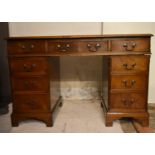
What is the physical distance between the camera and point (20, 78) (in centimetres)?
151

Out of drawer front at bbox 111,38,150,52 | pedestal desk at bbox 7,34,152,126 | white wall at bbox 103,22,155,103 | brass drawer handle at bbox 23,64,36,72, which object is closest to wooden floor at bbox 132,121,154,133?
pedestal desk at bbox 7,34,152,126

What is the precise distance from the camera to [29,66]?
58.6 inches

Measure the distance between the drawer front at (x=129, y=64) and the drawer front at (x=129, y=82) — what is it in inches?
1.9

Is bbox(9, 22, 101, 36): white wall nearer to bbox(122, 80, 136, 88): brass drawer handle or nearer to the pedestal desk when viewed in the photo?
the pedestal desk

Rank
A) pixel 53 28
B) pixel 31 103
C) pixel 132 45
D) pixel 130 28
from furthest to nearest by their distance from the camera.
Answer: pixel 53 28 → pixel 130 28 → pixel 31 103 → pixel 132 45

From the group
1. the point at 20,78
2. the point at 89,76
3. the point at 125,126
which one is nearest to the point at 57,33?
the point at 89,76

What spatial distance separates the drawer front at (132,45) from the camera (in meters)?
1.42

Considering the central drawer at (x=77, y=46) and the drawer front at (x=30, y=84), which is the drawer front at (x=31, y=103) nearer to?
the drawer front at (x=30, y=84)

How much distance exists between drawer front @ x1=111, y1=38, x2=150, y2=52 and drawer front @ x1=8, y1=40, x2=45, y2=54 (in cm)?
57

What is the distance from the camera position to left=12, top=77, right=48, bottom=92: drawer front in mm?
1513

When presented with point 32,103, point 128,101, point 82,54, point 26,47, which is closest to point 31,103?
point 32,103

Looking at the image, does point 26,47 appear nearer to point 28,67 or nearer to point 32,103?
point 28,67

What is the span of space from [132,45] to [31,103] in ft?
3.08

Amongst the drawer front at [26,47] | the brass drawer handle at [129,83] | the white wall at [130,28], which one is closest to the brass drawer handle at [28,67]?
the drawer front at [26,47]
